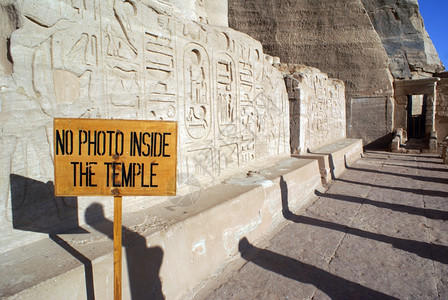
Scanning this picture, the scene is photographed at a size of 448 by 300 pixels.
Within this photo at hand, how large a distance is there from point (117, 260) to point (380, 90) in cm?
1372

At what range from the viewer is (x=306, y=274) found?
270 cm

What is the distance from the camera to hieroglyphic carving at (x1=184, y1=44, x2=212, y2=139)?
323 centimetres

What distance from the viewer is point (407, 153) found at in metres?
11.5

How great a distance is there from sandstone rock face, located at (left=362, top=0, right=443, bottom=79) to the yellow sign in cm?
1962

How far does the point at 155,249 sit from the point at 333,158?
5.53 meters

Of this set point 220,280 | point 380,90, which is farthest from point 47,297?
point 380,90

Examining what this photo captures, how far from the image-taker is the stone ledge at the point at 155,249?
5.39 feet

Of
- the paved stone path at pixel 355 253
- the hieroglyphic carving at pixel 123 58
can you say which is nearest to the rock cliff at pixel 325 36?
the paved stone path at pixel 355 253

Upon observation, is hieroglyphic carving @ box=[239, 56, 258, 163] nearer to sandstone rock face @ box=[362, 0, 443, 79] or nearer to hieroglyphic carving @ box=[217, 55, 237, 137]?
hieroglyphic carving @ box=[217, 55, 237, 137]

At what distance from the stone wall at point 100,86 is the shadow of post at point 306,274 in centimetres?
94

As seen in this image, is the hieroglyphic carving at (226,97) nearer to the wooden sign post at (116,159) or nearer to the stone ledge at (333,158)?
the wooden sign post at (116,159)

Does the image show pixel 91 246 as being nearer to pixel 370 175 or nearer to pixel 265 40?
pixel 370 175

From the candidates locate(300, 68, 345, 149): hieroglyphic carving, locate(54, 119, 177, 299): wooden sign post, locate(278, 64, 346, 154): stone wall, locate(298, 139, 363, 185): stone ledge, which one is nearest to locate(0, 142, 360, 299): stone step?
locate(54, 119, 177, 299): wooden sign post

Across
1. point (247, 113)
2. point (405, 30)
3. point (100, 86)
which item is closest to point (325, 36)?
point (405, 30)
